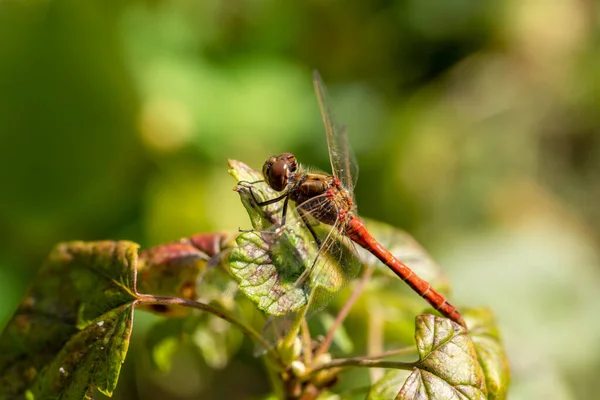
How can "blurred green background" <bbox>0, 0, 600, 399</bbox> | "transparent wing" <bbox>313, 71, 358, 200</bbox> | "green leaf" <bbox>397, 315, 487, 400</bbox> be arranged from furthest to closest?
"blurred green background" <bbox>0, 0, 600, 399</bbox> < "transparent wing" <bbox>313, 71, 358, 200</bbox> < "green leaf" <bbox>397, 315, 487, 400</bbox>

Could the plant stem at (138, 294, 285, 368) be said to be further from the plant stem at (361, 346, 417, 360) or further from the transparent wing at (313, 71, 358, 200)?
the transparent wing at (313, 71, 358, 200)

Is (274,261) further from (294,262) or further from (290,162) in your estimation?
(290,162)

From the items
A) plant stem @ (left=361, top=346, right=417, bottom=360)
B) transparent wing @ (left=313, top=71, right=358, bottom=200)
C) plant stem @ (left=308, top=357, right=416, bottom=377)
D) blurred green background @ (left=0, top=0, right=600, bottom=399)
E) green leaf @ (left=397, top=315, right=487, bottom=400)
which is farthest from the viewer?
blurred green background @ (left=0, top=0, right=600, bottom=399)

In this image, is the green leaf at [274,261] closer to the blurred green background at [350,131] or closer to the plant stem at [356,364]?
the plant stem at [356,364]

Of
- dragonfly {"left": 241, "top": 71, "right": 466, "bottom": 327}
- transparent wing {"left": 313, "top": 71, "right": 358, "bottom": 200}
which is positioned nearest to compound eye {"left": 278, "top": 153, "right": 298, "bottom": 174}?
dragonfly {"left": 241, "top": 71, "right": 466, "bottom": 327}

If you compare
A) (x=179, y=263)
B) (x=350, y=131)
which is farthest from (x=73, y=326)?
(x=350, y=131)

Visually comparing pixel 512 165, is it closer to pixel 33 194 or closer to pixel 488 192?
pixel 488 192
